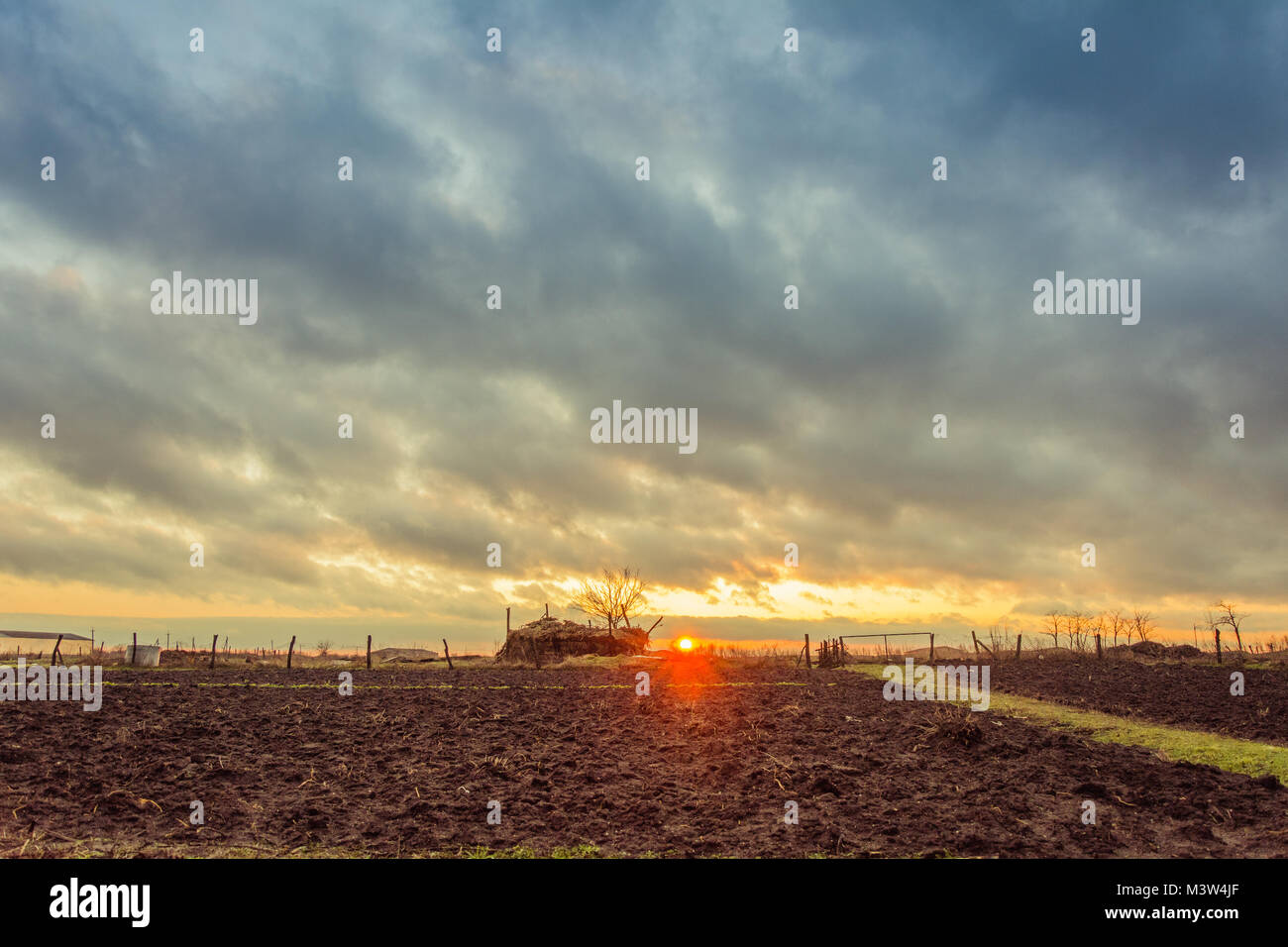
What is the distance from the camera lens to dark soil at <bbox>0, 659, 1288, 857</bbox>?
9.89 m

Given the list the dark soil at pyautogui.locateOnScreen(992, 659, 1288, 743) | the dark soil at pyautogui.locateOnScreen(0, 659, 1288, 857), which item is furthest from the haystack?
the dark soil at pyautogui.locateOnScreen(0, 659, 1288, 857)

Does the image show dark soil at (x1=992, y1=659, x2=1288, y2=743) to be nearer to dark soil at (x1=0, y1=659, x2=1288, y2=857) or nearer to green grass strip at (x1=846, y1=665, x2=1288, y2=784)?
green grass strip at (x1=846, y1=665, x2=1288, y2=784)

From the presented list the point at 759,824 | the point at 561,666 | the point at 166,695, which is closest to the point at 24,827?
the point at 759,824

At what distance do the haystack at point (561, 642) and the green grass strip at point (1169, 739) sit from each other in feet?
107

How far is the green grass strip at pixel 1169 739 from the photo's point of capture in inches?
543

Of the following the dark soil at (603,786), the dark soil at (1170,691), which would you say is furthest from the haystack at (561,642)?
the dark soil at (603,786)

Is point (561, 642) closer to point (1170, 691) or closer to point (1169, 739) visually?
point (1170, 691)

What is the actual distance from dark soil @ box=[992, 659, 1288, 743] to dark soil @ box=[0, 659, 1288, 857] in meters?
5.65

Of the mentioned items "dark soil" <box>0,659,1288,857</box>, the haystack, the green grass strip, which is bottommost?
the haystack

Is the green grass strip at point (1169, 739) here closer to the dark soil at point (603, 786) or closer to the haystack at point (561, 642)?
the dark soil at point (603, 786)

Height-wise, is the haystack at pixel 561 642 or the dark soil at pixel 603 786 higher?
the dark soil at pixel 603 786

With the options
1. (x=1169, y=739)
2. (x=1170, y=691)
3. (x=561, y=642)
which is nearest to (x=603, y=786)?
(x=1169, y=739)
